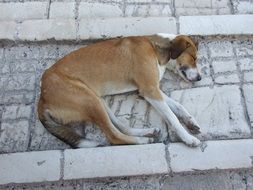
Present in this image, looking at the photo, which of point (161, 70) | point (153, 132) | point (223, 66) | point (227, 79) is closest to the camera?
point (153, 132)

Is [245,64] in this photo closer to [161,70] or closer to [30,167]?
[161,70]

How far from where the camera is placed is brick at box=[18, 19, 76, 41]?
5.48m

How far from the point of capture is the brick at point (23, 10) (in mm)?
5836

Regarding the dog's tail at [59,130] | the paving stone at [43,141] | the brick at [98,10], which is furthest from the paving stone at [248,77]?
the paving stone at [43,141]

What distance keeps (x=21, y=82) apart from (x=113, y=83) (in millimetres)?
1174

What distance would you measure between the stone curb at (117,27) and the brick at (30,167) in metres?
1.73

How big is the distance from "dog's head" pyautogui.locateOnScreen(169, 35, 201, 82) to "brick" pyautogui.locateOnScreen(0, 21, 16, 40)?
2086 mm

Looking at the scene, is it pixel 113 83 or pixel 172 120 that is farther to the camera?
pixel 113 83

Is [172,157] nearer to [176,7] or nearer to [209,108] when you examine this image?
[209,108]

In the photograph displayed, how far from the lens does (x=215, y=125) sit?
4691 millimetres

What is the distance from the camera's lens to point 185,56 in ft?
16.2

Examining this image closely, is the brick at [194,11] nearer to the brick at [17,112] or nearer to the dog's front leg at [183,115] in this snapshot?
the dog's front leg at [183,115]

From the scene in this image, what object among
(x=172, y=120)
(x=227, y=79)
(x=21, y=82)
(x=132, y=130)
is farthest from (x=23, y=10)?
(x=227, y=79)

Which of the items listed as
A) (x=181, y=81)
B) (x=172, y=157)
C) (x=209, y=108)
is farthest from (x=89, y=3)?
(x=172, y=157)
